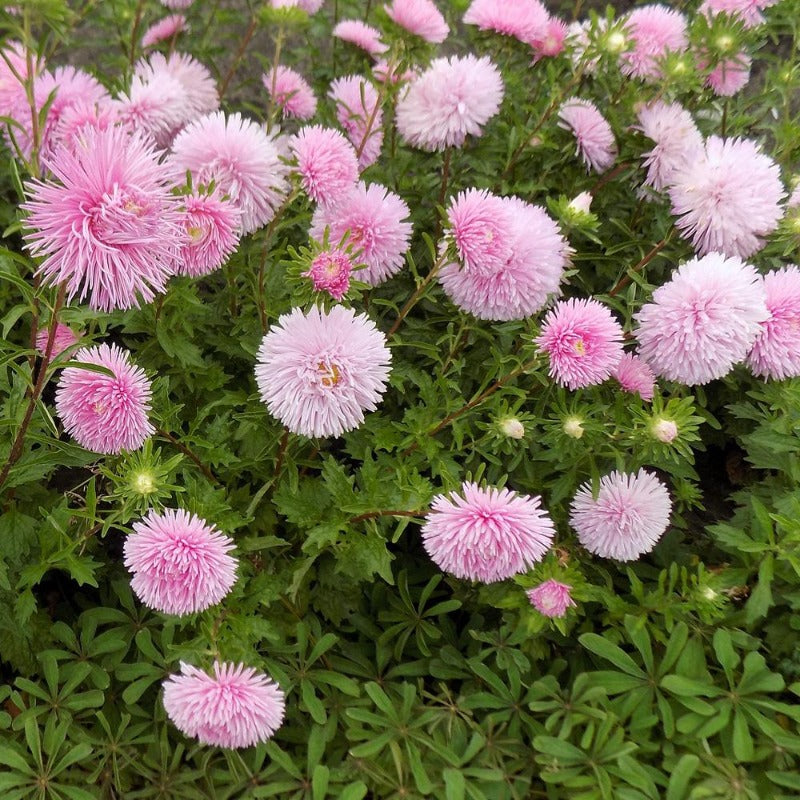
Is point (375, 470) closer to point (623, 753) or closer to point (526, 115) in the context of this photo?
point (623, 753)

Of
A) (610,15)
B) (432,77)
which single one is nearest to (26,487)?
(432,77)

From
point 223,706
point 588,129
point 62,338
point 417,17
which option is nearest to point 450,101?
point 417,17

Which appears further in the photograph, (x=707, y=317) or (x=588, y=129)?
(x=588, y=129)

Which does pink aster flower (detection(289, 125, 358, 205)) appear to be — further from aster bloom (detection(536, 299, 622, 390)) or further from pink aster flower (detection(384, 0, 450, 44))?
aster bloom (detection(536, 299, 622, 390))

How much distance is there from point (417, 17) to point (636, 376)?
3.03 feet

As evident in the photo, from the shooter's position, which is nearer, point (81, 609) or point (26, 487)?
point (26, 487)

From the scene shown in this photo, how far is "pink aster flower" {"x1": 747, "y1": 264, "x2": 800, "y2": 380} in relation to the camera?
1613mm

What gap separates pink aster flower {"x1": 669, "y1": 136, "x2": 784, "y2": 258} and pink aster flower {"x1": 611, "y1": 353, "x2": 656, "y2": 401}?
34 centimetres

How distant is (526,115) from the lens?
2.13 meters

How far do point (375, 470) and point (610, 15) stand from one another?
1214 millimetres

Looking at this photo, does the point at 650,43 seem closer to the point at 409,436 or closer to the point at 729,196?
the point at 729,196

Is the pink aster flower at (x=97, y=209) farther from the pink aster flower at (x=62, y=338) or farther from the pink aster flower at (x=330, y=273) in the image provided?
the pink aster flower at (x=62, y=338)

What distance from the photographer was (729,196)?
1.64 metres

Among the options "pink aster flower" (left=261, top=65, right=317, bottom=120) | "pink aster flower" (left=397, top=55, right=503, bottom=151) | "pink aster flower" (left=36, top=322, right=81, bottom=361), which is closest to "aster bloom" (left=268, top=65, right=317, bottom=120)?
"pink aster flower" (left=261, top=65, right=317, bottom=120)
